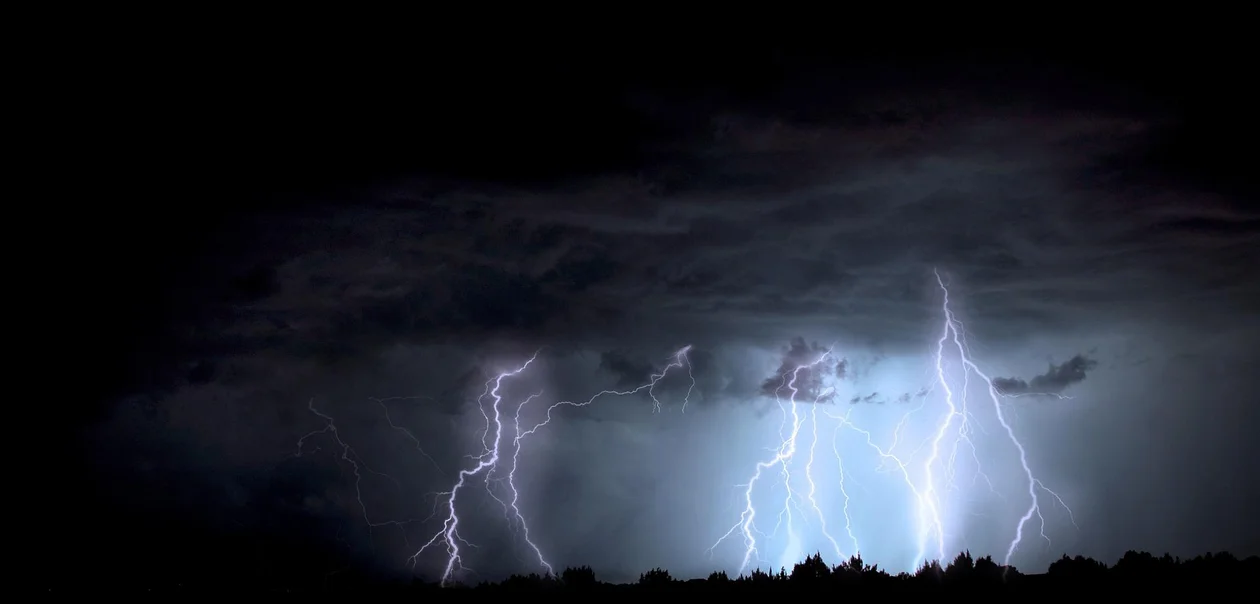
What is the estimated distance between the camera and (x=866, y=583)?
16.9m

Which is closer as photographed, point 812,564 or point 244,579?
point 812,564

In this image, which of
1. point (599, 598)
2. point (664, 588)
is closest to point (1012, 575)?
point (664, 588)

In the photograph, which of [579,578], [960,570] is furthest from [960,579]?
[579,578]

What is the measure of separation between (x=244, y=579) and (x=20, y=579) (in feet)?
24.0

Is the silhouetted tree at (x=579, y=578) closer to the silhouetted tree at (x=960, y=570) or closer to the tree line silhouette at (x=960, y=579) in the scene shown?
the tree line silhouette at (x=960, y=579)

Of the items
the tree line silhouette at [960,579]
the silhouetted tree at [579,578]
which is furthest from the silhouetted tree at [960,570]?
the silhouetted tree at [579,578]

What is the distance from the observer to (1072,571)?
16812 mm

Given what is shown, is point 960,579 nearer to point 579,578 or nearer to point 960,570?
point 960,570

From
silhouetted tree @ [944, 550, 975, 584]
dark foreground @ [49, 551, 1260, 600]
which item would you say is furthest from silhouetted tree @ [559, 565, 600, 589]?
silhouetted tree @ [944, 550, 975, 584]

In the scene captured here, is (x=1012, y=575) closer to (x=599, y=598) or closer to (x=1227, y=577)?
(x=1227, y=577)

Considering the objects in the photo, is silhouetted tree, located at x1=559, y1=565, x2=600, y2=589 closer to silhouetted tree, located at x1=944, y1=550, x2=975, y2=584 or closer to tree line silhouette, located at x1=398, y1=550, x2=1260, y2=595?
tree line silhouette, located at x1=398, y1=550, x2=1260, y2=595

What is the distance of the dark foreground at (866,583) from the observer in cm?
1580

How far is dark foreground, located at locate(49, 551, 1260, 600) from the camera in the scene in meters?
15.8

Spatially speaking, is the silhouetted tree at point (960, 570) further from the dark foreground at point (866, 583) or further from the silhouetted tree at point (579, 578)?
the silhouetted tree at point (579, 578)
